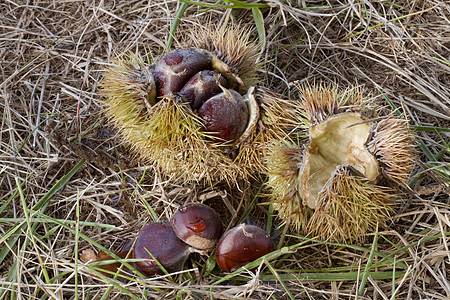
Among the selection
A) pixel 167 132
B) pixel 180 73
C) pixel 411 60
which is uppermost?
pixel 180 73

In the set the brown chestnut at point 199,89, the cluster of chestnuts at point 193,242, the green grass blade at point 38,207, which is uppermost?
the brown chestnut at point 199,89

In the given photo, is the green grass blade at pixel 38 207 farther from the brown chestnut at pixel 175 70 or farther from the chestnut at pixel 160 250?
the brown chestnut at pixel 175 70

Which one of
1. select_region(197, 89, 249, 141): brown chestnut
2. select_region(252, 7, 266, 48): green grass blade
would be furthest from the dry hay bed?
select_region(197, 89, 249, 141): brown chestnut

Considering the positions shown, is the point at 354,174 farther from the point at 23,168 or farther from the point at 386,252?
the point at 23,168

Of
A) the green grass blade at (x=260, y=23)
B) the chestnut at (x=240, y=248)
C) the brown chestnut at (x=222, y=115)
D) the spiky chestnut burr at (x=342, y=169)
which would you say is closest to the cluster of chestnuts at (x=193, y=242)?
the chestnut at (x=240, y=248)

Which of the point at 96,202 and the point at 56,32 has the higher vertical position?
the point at 56,32

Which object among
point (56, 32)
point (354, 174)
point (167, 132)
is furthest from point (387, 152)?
point (56, 32)
